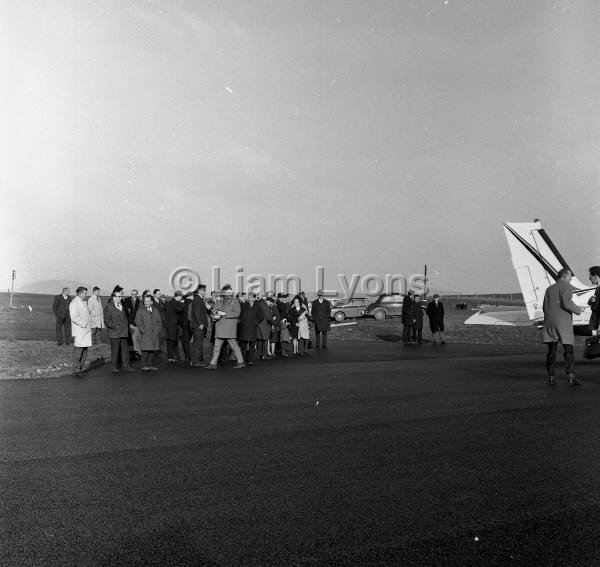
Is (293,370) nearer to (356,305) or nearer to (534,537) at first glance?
(534,537)

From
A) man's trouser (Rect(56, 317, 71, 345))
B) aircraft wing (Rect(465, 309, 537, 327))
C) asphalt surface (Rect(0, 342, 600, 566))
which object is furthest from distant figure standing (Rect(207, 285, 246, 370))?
aircraft wing (Rect(465, 309, 537, 327))

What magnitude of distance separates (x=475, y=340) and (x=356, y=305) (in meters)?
17.1

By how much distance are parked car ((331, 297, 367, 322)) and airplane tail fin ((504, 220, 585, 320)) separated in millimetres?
21155

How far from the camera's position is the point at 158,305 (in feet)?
53.5

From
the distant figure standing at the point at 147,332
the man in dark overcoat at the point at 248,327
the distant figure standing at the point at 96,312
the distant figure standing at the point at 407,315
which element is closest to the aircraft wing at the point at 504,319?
the distant figure standing at the point at 407,315

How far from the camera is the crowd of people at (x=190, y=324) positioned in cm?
1287

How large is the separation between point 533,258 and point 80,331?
13.4 metres

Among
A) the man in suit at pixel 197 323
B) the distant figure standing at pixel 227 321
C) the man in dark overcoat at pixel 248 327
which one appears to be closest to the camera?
the distant figure standing at pixel 227 321

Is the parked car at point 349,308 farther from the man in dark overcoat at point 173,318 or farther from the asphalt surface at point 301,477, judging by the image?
the asphalt surface at point 301,477

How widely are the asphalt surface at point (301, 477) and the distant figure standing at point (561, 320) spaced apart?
988 mm

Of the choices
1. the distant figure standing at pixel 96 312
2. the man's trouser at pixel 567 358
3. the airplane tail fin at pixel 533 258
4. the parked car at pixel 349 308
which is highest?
the airplane tail fin at pixel 533 258

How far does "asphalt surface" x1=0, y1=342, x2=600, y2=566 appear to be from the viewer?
10.6 feet

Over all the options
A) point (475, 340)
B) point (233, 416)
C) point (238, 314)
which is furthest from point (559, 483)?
point (475, 340)

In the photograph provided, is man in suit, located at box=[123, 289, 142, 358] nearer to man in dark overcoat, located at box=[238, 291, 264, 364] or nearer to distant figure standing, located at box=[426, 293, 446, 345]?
man in dark overcoat, located at box=[238, 291, 264, 364]
